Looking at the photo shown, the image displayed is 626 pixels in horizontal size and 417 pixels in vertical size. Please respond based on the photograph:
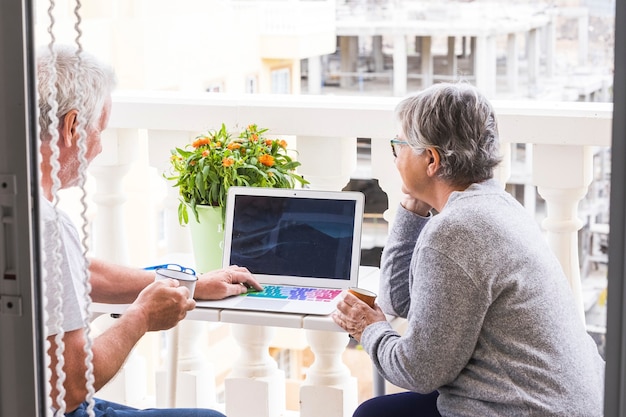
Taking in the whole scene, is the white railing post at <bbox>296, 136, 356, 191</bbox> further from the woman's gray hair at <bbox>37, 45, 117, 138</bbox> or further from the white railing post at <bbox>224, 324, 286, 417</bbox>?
the woman's gray hair at <bbox>37, 45, 117, 138</bbox>

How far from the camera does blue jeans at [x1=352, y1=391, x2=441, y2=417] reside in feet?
6.38

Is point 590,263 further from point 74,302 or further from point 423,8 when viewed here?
point 423,8

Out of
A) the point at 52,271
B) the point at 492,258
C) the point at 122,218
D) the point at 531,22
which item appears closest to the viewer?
the point at 52,271

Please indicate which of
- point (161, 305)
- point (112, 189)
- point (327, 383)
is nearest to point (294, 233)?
point (161, 305)

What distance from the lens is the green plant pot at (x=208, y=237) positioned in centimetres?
217

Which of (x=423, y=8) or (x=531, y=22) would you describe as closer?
(x=531, y=22)

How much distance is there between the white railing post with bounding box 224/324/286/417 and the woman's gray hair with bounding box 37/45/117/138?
0.78 meters

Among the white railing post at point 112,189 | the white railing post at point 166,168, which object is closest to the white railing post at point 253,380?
the white railing post at point 166,168

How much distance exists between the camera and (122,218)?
2.50 m

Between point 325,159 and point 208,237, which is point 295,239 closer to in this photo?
point 208,237

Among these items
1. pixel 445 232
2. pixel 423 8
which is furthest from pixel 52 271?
pixel 423 8

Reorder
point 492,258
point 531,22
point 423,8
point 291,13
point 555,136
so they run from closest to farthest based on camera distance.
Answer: point 492,258
point 555,136
point 531,22
point 423,8
point 291,13

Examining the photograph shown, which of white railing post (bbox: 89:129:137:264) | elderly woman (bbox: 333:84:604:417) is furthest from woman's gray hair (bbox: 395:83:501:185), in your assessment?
white railing post (bbox: 89:129:137:264)

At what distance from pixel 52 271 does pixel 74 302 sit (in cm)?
10
